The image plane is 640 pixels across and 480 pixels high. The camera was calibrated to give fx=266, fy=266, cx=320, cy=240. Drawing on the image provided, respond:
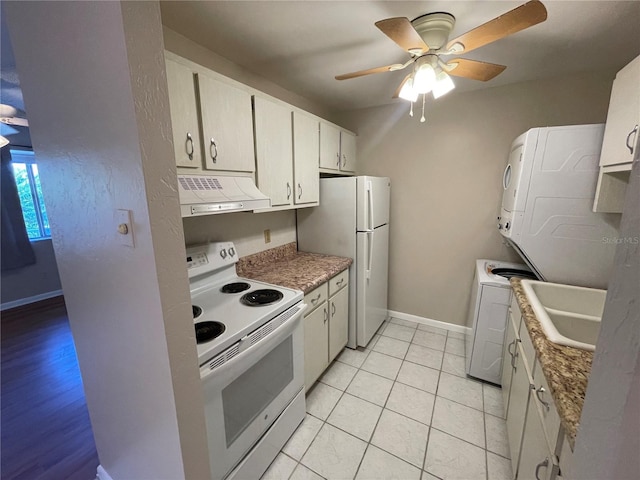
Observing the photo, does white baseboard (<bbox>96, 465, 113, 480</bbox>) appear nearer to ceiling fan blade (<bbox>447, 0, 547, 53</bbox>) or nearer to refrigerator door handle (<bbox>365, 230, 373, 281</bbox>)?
refrigerator door handle (<bbox>365, 230, 373, 281</bbox>)

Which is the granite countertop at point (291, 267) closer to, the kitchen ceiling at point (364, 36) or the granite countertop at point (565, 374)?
Answer: the granite countertop at point (565, 374)

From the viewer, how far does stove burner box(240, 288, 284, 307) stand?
149 centimetres

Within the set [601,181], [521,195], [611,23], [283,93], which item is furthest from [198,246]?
[611,23]

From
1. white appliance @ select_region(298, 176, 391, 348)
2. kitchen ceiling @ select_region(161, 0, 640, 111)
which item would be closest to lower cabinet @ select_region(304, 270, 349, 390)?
white appliance @ select_region(298, 176, 391, 348)

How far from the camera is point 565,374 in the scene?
893mm

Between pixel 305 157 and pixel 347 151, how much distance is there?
2.65 ft

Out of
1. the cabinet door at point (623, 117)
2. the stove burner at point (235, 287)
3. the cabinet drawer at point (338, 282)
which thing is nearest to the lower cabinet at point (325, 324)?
the cabinet drawer at point (338, 282)

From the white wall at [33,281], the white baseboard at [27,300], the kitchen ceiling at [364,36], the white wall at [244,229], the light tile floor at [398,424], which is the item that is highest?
the kitchen ceiling at [364,36]

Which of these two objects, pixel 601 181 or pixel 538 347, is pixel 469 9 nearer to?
pixel 601 181

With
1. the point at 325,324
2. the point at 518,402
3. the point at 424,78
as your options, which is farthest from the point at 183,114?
the point at 518,402

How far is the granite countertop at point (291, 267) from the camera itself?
6.13 ft

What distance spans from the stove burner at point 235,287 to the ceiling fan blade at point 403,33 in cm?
153

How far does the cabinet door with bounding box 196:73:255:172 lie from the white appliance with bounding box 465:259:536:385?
190cm

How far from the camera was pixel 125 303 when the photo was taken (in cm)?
91
